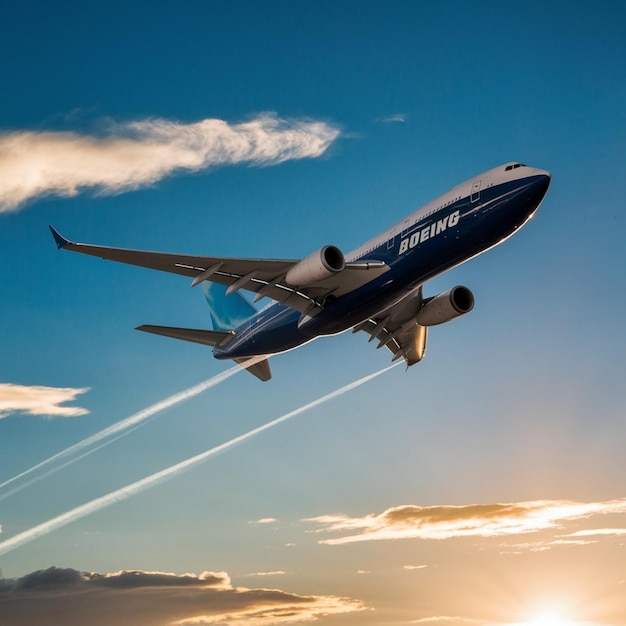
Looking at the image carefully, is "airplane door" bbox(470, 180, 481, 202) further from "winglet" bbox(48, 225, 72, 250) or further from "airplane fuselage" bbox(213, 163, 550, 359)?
"winglet" bbox(48, 225, 72, 250)

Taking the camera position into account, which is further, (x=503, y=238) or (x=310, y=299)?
(x=310, y=299)

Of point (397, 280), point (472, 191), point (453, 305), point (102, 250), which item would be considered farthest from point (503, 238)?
point (102, 250)

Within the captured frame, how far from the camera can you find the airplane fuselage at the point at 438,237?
104 feet

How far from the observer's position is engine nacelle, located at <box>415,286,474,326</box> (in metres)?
39.4

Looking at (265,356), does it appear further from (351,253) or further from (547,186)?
(547,186)

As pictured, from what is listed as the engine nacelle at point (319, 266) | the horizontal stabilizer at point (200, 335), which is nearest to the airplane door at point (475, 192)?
the engine nacelle at point (319, 266)

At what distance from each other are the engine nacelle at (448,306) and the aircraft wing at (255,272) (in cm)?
648

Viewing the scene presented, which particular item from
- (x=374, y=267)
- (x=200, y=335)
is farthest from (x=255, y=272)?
(x=200, y=335)

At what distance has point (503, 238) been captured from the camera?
32844mm

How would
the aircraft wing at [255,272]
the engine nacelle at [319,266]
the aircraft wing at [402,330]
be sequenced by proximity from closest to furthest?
1. the engine nacelle at [319,266]
2. the aircraft wing at [255,272]
3. the aircraft wing at [402,330]

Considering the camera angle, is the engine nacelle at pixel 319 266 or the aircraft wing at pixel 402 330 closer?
the engine nacelle at pixel 319 266

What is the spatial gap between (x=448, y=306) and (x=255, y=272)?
949 cm

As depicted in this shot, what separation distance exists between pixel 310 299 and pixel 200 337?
924cm

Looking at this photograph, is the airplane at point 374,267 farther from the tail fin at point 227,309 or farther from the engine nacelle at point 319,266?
the tail fin at point 227,309
